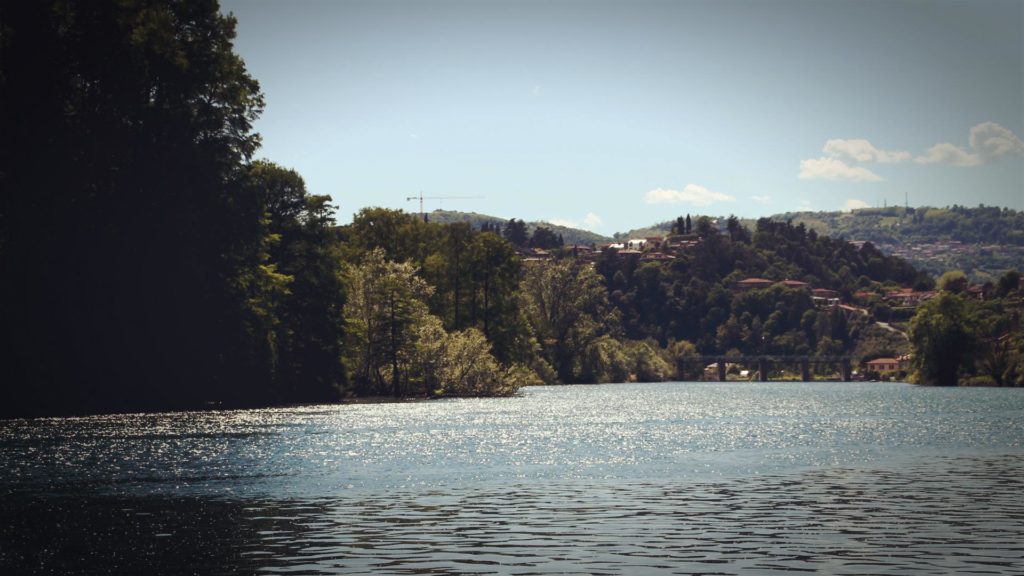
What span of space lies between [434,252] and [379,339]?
38.9m

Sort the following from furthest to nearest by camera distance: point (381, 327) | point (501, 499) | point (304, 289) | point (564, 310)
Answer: point (564, 310)
point (381, 327)
point (304, 289)
point (501, 499)

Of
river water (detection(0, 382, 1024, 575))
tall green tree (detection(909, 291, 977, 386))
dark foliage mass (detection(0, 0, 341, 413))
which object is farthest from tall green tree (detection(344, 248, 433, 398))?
tall green tree (detection(909, 291, 977, 386))

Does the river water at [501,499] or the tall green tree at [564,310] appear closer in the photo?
the river water at [501,499]

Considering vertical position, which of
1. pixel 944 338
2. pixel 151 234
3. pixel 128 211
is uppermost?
pixel 128 211

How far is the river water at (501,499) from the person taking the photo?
28938mm

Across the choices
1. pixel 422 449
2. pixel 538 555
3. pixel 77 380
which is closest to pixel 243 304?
pixel 77 380

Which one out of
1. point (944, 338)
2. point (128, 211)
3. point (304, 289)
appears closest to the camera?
point (128, 211)

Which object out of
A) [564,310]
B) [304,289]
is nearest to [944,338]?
[564,310]

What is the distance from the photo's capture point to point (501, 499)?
1617 inches

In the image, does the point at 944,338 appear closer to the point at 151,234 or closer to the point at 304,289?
the point at 304,289

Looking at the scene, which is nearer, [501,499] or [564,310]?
[501,499]

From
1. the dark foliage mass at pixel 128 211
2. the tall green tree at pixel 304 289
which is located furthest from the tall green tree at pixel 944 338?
the dark foliage mass at pixel 128 211

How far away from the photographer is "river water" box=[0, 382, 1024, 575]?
28.9 m

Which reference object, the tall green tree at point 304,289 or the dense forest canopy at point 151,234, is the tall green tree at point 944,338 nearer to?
the dense forest canopy at point 151,234
